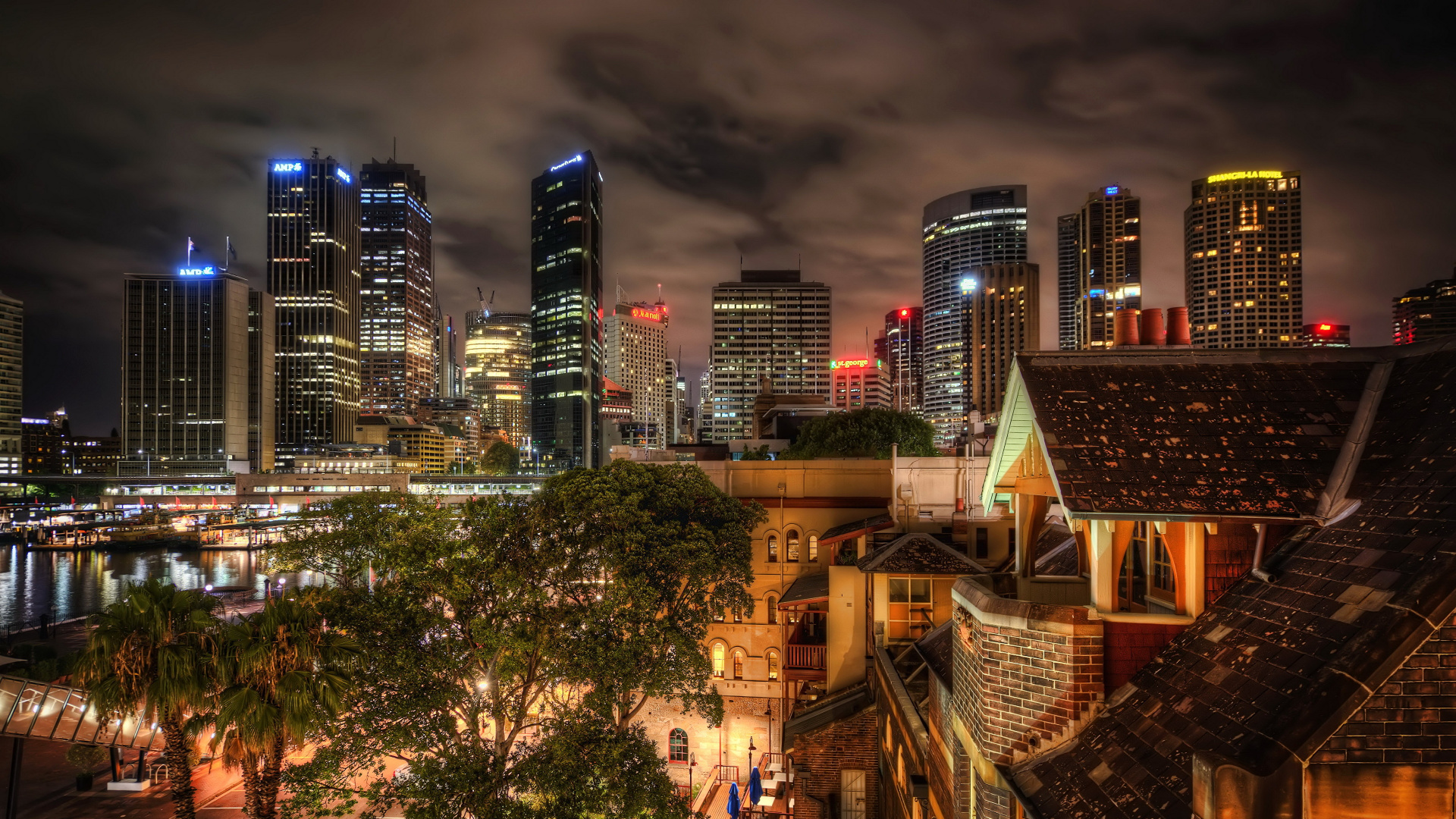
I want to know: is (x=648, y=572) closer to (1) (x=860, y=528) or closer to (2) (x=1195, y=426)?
(1) (x=860, y=528)

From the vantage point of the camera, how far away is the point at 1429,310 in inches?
5330

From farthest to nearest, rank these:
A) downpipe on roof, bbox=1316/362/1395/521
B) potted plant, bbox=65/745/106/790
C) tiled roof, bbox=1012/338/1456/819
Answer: potted plant, bbox=65/745/106/790
downpipe on roof, bbox=1316/362/1395/521
tiled roof, bbox=1012/338/1456/819

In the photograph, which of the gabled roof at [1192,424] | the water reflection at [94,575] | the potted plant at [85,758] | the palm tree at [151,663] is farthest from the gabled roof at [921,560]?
the water reflection at [94,575]

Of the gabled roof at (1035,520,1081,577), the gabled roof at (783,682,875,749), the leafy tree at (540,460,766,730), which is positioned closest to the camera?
the gabled roof at (1035,520,1081,577)

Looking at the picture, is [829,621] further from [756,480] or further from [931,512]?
[756,480]

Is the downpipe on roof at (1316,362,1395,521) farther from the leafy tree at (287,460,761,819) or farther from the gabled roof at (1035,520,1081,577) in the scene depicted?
the leafy tree at (287,460,761,819)

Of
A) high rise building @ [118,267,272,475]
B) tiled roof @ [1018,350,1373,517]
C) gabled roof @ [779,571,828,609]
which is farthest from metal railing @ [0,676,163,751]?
high rise building @ [118,267,272,475]

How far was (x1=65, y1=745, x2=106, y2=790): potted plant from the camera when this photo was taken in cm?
2248

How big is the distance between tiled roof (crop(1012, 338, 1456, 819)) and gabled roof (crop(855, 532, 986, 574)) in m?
12.4

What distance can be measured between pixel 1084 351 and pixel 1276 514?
2.75 metres

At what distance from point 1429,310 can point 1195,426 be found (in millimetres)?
187417

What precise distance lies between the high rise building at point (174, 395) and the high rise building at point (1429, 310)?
921 feet

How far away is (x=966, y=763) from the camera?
29.2ft

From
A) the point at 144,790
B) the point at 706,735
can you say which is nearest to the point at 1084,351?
the point at 706,735
